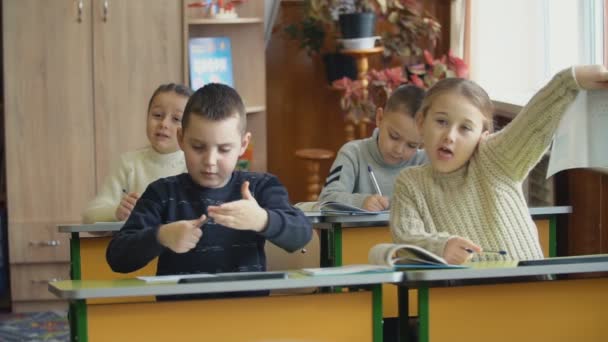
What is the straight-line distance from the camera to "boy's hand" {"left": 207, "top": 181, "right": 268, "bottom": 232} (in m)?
2.19

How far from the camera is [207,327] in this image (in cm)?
209

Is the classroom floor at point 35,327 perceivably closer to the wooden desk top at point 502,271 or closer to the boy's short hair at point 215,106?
the boy's short hair at point 215,106

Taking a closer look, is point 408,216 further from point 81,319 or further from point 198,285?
point 81,319

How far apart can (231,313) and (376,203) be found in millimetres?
1255

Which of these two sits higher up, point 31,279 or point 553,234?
point 553,234

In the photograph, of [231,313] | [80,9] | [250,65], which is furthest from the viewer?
[250,65]

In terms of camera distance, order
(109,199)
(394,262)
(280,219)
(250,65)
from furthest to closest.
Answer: (250,65)
(109,199)
(280,219)
(394,262)

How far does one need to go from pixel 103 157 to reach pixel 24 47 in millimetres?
614

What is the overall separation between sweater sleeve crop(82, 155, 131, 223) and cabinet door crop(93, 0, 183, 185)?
5.04 ft

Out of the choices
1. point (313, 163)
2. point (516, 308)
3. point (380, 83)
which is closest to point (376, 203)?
point (516, 308)

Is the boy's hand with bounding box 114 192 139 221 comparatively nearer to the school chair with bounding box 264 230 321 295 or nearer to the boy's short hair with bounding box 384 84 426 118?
the school chair with bounding box 264 230 321 295

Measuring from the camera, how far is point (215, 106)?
2.44m

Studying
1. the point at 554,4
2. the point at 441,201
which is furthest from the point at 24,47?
the point at 441,201

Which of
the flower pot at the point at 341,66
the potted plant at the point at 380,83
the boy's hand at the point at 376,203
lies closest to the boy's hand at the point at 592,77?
the boy's hand at the point at 376,203
